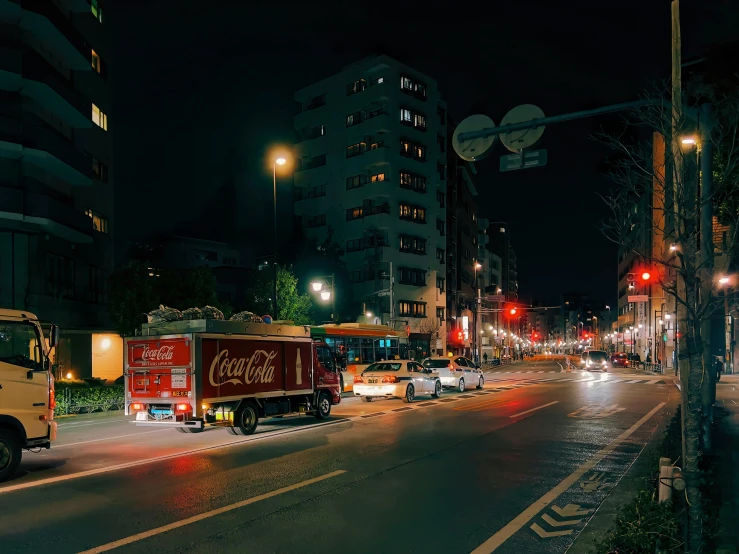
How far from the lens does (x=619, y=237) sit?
25.4ft

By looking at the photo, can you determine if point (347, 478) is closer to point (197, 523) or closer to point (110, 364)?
point (197, 523)

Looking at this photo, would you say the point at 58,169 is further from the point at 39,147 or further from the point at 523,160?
the point at 523,160

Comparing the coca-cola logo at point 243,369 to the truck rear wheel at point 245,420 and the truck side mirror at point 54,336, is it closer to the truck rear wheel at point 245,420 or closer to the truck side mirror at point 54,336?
the truck rear wheel at point 245,420

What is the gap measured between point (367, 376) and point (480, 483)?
15305 millimetres

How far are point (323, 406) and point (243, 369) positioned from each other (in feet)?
14.1

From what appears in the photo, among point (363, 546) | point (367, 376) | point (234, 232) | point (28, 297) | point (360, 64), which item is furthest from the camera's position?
point (234, 232)

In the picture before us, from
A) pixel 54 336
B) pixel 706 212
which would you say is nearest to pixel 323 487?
pixel 54 336

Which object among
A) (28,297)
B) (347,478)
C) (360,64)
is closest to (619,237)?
(347,478)

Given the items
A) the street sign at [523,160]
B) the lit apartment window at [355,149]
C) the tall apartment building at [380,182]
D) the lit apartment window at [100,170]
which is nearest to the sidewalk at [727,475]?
the street sign at [523,160]

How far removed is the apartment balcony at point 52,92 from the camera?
2778 cm

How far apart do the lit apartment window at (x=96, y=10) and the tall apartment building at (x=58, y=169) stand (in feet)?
0.20

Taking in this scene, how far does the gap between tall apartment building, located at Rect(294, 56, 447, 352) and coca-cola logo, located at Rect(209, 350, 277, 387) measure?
39491 mm

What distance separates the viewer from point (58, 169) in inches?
1205

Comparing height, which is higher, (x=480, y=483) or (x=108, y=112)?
(x=108, y=112)
